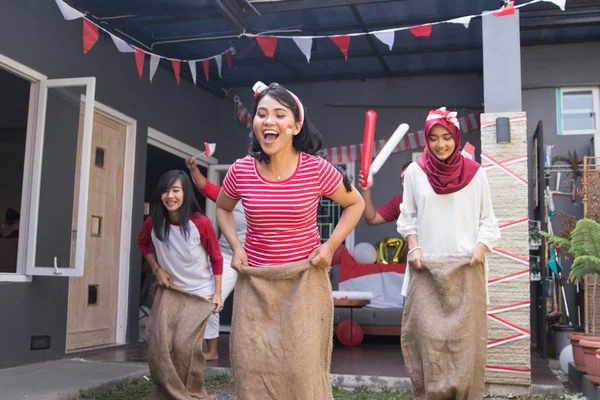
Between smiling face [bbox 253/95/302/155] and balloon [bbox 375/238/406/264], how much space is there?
5785mm

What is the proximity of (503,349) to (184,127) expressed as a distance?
5057 mm

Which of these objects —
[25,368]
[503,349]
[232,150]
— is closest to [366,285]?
[232,150]

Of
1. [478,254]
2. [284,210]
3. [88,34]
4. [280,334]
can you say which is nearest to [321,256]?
[284,210]

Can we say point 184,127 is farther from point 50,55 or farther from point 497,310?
point 497,310

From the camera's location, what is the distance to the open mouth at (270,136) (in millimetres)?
2398

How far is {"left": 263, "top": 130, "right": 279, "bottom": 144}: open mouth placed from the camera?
94.4 inches

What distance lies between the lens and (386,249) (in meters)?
8.23

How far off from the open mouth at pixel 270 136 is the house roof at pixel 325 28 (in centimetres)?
372

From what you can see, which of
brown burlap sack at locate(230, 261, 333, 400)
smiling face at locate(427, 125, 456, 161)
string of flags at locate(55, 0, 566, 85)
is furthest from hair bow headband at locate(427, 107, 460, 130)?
string of flags at locate(55, 0, 566, 85)

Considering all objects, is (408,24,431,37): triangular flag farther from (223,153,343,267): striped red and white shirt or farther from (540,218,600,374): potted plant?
(223,153,343,267): striped red and white shirt

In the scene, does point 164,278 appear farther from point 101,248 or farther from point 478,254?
point 101,248

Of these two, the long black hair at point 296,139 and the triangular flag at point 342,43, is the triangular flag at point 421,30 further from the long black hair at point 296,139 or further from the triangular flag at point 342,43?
the long black hair at point 296,139

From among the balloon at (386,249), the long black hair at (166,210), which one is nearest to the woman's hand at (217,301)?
the long black hair at (166,210)

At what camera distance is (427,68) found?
8297 millimetres
